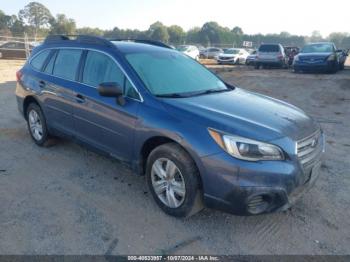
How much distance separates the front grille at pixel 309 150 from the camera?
10.6ft

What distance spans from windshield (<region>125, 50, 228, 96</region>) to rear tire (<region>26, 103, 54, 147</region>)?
2.11 meters

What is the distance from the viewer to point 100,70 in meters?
4.21

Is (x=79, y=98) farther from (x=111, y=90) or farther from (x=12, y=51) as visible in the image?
(x=12, y=51)

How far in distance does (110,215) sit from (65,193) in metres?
0.78

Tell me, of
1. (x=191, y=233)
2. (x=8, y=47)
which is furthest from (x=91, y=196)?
(x=8, y=47)

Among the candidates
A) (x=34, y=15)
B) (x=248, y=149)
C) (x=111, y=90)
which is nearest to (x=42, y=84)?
(x=111, y=90)

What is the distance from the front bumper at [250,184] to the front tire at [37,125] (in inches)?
127

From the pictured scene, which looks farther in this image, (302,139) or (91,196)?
(91,196)

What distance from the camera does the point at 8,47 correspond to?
2383 cm

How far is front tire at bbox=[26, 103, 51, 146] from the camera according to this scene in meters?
5.29

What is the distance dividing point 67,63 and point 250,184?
125 inches

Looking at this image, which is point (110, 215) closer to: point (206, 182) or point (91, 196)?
point (91, 196)

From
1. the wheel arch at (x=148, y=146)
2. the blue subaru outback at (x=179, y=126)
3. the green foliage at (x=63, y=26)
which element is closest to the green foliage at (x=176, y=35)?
the green foliage at (x=63, y=26)

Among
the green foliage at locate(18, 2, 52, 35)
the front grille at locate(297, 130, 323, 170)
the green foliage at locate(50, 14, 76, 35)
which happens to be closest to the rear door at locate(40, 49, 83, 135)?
the front grille at locate(297, 130, 323, 170)
